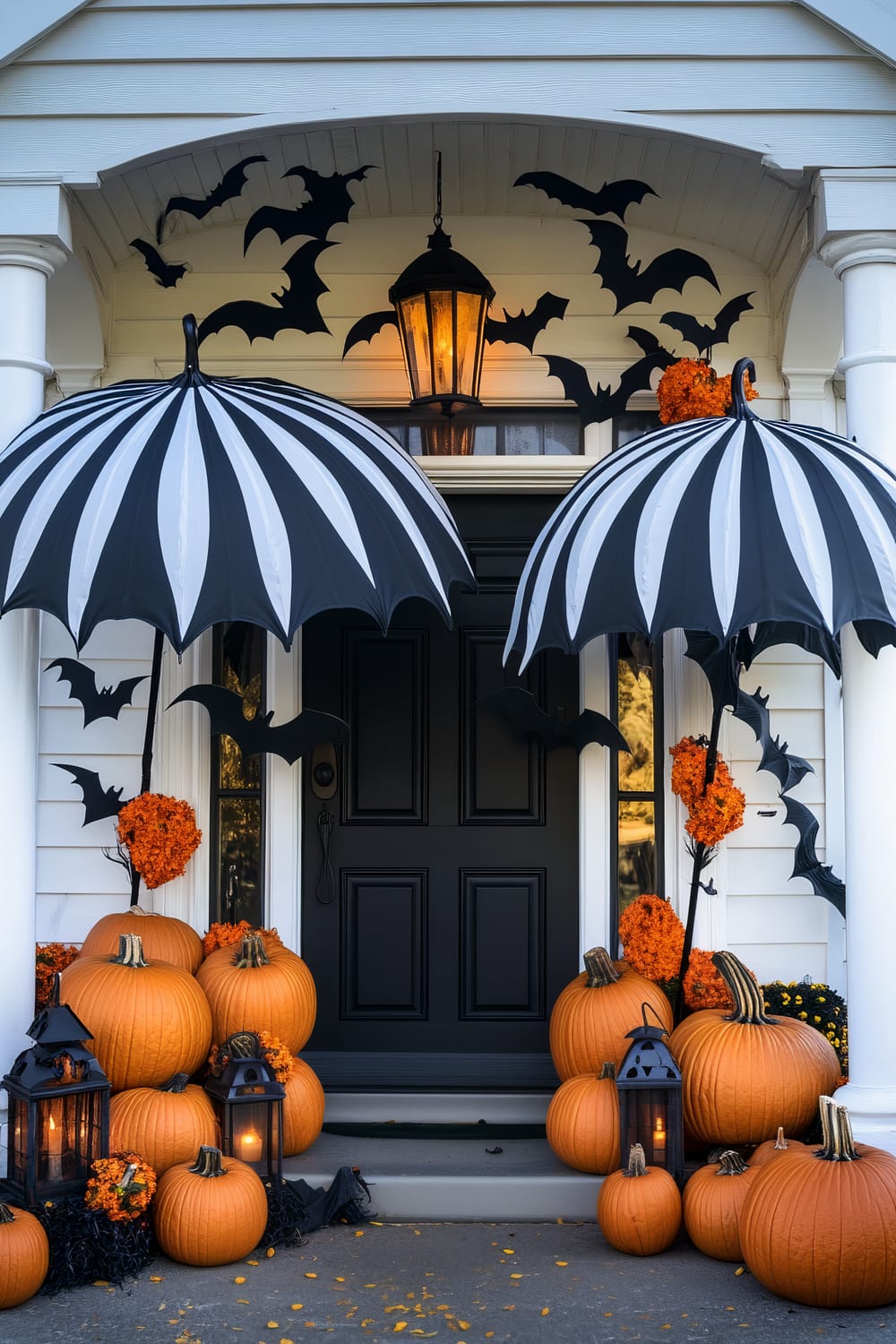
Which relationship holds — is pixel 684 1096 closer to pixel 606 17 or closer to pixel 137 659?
pixel 137 659

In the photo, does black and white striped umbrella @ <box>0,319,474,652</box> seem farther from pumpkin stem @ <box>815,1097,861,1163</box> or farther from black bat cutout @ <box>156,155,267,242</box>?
pumpkin stem @ <box>815,1097,861,1163</box>

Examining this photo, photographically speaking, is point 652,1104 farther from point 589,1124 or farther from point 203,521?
point 203,521

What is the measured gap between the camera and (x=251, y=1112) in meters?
3.78

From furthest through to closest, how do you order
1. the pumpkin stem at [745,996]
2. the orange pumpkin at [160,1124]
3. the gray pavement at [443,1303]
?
the pumpkin stem at [745,996], the orange pumpkin at [160,1124], the gray pavement at [443,1303]

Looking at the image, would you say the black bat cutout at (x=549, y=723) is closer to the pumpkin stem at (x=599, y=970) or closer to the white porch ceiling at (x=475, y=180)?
the pumpkin stem at (x=599, y=970)

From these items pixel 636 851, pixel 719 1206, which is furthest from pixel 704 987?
pixel 719 1206

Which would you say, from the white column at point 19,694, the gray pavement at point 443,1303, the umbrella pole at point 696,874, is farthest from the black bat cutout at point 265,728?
the gray pavement at point 443,1303

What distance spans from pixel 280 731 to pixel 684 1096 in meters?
2.01

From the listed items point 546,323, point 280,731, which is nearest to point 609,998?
point 280,731

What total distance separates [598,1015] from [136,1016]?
152 cm

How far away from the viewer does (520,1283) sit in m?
3.38

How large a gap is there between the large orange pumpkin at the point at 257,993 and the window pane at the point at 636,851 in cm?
137

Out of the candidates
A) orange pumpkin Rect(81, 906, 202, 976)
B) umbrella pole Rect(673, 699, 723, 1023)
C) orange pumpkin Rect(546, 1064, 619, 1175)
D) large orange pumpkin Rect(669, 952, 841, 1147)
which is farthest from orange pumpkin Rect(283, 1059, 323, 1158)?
umbrella pole Rect(673, 699, 723, 1023)

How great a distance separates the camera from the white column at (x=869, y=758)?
3.72 m
